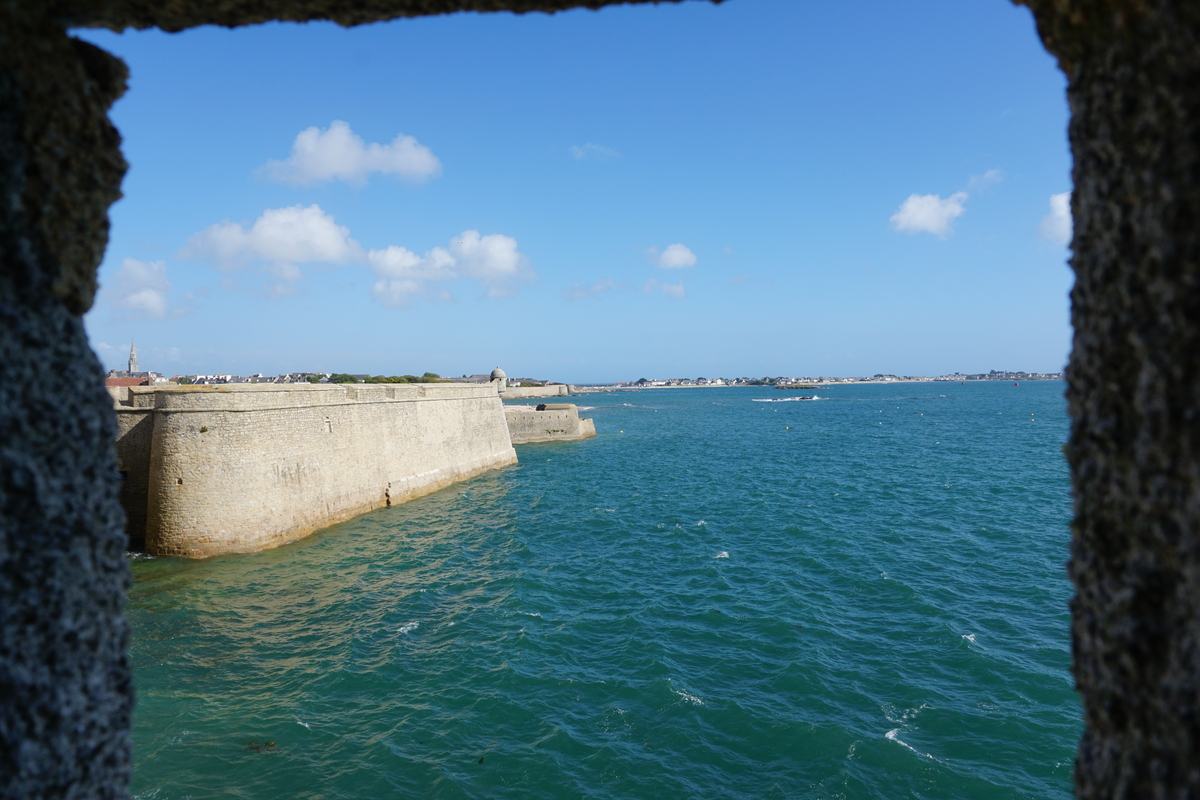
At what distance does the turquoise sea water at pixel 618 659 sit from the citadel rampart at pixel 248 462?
921mm

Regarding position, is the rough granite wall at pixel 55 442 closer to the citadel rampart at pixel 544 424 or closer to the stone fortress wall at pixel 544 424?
the citadel rampart at pixel 544 424

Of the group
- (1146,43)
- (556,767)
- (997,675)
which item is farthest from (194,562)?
(1146,43)

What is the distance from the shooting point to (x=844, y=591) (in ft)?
49.8

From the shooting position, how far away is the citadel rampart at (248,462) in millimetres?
16703

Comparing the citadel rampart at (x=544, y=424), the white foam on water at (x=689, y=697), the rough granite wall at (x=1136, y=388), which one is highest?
the rough granite wall at (x=1136, y=388)

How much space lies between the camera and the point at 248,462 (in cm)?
1769

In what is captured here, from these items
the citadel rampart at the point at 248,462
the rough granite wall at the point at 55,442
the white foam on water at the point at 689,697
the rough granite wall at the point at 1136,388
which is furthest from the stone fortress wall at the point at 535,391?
the rough granite wall at the point at 1136,388

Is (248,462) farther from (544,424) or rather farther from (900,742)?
(544,424)

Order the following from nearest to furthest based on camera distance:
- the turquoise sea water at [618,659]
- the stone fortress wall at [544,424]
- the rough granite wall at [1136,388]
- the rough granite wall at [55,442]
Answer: the rough granite wall at [1136,388] → the rough granite wall at [55,442] → the turquoise sea water at [618,659] → the stone fortress wall at [544,424]

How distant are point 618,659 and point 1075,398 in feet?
34.7

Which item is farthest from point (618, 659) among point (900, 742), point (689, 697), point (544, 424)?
point (544, 424)

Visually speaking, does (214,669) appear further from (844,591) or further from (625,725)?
(844,591)

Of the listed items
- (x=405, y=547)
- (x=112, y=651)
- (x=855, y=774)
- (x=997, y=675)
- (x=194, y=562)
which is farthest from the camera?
(x=405, y=547)

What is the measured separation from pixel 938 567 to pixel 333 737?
1554cm
